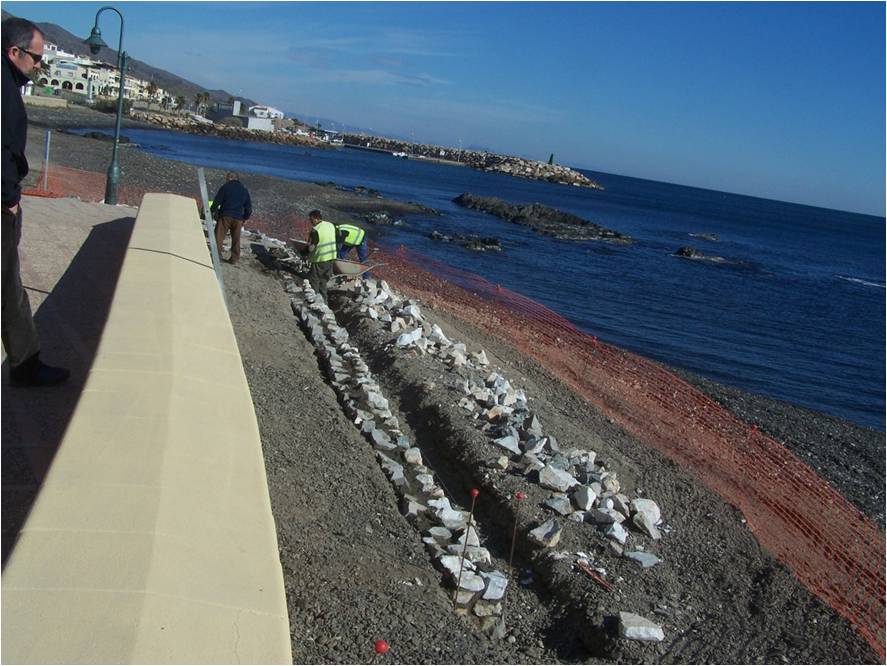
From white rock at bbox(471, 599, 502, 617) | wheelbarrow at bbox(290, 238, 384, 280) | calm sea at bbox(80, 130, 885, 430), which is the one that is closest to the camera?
white rock at bbox(471, 599, 502, 617)

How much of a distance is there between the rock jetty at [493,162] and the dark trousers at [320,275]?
5511 inches

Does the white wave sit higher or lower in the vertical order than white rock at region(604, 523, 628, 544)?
Result: higher

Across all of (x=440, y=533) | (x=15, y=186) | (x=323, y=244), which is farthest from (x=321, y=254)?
(x=15, y=186)

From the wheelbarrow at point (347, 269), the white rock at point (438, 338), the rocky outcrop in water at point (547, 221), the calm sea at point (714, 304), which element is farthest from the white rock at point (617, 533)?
the rocky outcrop in water at point (547, 221)

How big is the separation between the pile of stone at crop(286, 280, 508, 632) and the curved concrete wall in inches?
74.3

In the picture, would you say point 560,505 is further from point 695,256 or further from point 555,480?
point 695,256

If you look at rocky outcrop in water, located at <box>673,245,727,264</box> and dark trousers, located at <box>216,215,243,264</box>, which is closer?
dark trousers, located at <box>216,215,243,264</box>

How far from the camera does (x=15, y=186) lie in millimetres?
4801

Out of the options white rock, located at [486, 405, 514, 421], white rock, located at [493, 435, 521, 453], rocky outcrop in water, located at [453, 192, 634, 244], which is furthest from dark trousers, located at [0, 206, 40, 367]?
rocky outcrop in water, located at [453, 192, 634, 244]

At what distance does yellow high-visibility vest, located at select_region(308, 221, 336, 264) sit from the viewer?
13953 millimetres

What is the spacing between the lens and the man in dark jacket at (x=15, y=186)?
450 centimetres

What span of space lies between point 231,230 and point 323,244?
5.15 feet

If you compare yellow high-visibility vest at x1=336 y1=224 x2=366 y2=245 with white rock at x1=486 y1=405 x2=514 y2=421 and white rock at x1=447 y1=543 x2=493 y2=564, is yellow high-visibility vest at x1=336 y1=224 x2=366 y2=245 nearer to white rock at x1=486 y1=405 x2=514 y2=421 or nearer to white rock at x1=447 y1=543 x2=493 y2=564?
white rock at x1=486 y1=405 x2=514 y2=421

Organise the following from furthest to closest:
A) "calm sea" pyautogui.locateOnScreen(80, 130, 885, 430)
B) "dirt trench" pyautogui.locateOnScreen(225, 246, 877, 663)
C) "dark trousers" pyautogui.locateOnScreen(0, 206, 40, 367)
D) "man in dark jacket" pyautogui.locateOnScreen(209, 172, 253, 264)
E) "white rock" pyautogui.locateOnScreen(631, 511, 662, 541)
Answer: "calm sea" pyautogui.locateOnScreen(80, 130, 885, 430) → "man in dark jacket" pyautogui.locateOnScreen(209, 172, 253, 264) → "white rock" pyautogui.locateOnScreen(631, 511, 662, 541) → "dirt trench" pyautogui.locateOnScreen(225, 246, 877, 663) → "dark trousers" pyautogui.locateOnScreen(0, 206, 40, 367)
